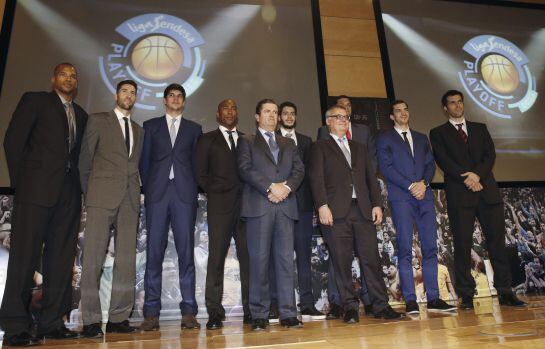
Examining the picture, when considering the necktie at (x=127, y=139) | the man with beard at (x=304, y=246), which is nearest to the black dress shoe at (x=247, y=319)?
the man with beard at (x=304, y=246)

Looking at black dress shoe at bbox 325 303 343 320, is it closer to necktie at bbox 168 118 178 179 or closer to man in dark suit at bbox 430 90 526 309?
man in dark suit at bbox 430 90 526 309

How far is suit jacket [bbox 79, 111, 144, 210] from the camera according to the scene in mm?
2900

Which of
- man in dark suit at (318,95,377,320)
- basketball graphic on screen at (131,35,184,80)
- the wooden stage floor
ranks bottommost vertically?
the wooden stage floor

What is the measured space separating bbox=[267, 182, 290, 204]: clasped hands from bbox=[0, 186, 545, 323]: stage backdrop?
1235 mm

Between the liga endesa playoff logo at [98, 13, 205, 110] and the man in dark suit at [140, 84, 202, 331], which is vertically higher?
the liga endesa playoff logo at [98, 13, 205, 110]

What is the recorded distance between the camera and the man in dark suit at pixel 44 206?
8.57 ft

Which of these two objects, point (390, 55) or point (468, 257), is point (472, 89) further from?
point (468, 257)

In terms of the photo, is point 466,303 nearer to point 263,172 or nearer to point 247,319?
point 247,319

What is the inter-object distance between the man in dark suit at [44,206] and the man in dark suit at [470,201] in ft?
9.10

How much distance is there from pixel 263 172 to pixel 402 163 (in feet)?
4.15

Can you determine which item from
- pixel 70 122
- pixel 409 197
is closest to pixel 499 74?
pixel 409 197

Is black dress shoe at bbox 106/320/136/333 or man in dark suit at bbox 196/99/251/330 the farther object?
man in dark suit at bbox 196/99/251/330

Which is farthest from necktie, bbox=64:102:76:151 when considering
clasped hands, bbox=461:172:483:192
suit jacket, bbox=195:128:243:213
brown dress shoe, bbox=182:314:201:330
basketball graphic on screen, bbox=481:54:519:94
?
basketball graphic on screen, bbox=481:54:519:94

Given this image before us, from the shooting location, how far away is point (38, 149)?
275 centimetres
